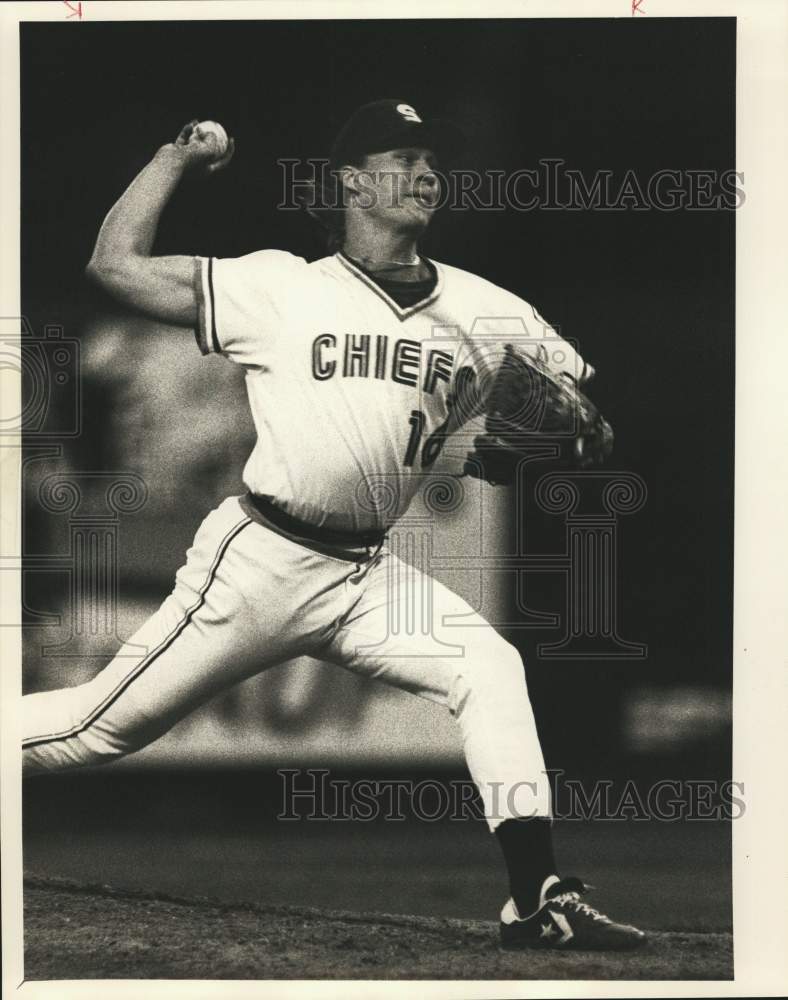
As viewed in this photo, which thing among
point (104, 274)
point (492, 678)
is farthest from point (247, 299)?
point (492, 678)

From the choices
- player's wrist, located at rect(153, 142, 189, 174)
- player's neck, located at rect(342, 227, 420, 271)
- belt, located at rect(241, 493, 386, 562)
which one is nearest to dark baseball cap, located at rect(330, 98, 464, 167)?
player's neck, located at rect(342, 227, 420, 271)

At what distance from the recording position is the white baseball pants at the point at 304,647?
3.93 m

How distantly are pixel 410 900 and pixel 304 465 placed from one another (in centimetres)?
131

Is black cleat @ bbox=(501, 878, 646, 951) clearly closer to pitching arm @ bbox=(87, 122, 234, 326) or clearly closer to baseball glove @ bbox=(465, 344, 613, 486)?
baseball glove @ bbox=(465, 344, 613, 486)

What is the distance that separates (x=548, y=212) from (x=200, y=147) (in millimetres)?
1029

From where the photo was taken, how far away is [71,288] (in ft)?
13.1

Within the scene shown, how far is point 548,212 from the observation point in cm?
399

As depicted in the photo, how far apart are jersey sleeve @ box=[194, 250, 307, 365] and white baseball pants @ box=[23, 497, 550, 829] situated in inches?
18.5

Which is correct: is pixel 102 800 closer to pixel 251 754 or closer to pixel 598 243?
pixel 251 754

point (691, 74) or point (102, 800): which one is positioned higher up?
point (691, 74)

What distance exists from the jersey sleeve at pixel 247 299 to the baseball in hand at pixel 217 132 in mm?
318

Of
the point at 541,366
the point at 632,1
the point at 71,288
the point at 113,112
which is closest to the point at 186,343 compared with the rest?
the point at 71,288

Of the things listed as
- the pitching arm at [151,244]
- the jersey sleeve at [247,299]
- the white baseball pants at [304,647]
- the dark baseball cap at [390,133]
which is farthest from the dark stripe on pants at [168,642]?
the dark baseball cap at [390,133]

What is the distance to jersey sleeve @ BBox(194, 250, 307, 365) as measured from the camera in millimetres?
3951
